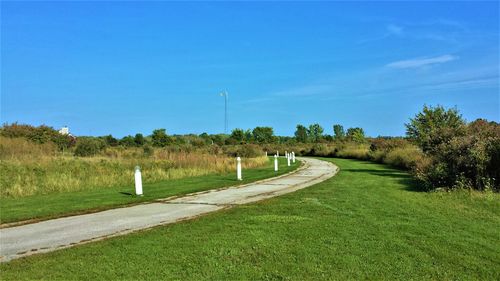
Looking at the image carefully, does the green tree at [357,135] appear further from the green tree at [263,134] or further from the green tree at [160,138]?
the green tree at [160,138]

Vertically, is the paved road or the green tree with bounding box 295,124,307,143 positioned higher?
the green tree with bounding box 295,124,307,143

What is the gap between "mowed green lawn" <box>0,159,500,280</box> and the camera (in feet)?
19.9

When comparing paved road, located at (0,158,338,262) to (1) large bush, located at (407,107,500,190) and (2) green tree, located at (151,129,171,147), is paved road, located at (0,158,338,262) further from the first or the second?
(2) green tree, located at (151,129,171,147)

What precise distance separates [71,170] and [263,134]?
87432 mm

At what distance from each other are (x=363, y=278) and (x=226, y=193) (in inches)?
420

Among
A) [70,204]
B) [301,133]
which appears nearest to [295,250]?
[70,204]

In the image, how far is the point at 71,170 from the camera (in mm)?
22516

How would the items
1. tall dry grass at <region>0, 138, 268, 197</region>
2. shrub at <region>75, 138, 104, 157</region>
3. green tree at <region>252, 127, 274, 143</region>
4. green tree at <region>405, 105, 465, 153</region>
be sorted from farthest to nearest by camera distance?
green tree at <region>252, 127, 274, 143</region> → shrub at <region>75, 138, 104, 157</region> → green tree at <region>405, 105, 465, 153</region> → tall dry grass at <region>0, 138, 268, 197</region>

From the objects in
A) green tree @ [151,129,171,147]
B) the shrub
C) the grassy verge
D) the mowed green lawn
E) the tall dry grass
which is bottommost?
the mowed green lawn

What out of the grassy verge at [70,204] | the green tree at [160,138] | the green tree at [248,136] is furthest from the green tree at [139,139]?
the grassy verge at [70,204]

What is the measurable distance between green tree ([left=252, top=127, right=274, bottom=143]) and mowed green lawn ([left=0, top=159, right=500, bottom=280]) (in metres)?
96.0

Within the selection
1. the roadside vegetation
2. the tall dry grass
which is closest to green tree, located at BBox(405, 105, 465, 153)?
the roadside vegetation

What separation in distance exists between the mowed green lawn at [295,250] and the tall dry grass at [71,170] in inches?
403

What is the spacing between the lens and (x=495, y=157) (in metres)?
16.2
